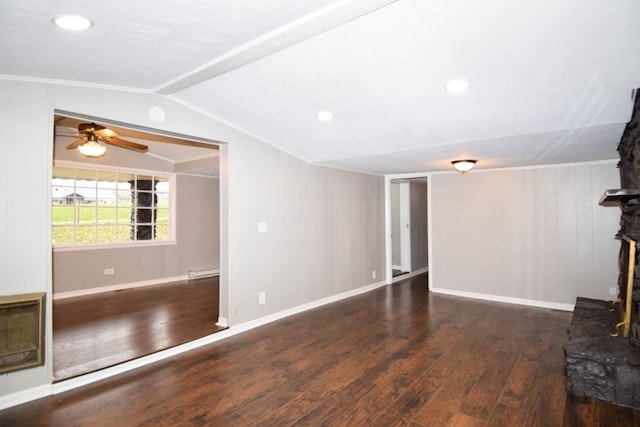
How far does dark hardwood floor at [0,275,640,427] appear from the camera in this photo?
7.57 ft

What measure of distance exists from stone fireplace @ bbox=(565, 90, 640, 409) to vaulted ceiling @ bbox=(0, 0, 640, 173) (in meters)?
0.60

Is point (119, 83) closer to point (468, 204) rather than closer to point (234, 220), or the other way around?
point (234, 220)

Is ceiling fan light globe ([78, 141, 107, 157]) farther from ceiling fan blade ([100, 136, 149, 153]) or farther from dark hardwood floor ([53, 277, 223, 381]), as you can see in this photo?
dark hardwood floor ([53, 277, 223, 381])

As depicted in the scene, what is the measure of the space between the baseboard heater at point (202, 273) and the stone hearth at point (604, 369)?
6.06 metres

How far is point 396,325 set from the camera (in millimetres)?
4188

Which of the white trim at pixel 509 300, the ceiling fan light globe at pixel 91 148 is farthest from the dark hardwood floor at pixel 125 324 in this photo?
the white trim at pixel 509 300

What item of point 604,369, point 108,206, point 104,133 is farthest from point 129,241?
point 604,369

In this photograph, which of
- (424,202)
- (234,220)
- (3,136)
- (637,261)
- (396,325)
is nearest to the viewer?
(3,136)

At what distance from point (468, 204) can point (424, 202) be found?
2.51 meters

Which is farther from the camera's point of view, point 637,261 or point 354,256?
point 354,256

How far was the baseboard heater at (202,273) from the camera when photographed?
6895mm

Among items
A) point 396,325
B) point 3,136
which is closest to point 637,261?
point 396,325

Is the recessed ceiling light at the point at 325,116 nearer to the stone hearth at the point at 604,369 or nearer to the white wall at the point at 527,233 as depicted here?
the stone hearth at the point at 604,369

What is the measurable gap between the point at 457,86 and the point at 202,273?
19.6ft
